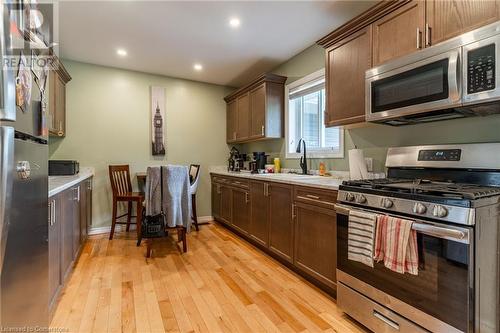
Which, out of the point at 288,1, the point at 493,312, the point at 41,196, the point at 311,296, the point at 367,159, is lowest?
the point at 311,296

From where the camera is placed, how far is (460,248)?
116 cm

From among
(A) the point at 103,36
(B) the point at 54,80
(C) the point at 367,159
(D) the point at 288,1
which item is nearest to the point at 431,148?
(C) the point at 367,159

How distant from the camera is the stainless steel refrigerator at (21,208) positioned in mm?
753

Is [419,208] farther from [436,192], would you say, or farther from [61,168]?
[61,168]

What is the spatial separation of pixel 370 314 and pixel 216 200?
10.1 feet

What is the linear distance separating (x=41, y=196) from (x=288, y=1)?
A: 2311mm

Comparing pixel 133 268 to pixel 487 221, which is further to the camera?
pixel 133 268

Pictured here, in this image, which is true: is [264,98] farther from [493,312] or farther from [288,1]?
[493,312]

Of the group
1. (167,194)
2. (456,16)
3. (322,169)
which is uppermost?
(456,16)

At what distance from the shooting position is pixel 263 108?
141 inches

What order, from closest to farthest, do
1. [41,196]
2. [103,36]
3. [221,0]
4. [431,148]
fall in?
[41,196], [431,148], [221,0], [103,36]

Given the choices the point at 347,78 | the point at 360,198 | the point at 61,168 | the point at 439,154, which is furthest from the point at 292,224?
the point at 61,168

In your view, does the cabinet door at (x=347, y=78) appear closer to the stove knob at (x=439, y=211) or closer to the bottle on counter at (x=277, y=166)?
the stove knob at (x=439, y=211)

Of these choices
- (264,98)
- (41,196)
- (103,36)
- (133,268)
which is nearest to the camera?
(41,196)
